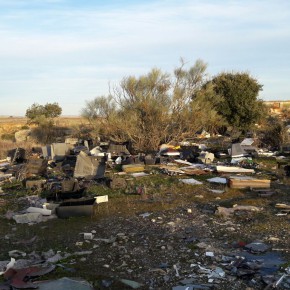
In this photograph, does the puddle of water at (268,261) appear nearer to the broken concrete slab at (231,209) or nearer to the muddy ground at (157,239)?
the muddy ground at (157,239)

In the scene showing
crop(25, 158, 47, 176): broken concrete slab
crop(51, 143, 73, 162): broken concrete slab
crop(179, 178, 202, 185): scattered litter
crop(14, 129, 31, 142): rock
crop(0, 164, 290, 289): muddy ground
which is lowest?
crop(0, 164, 290, 289): muddy ground

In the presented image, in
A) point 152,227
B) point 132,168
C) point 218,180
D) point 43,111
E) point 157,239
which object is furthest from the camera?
point 43,111

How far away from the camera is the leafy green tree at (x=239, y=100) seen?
2330 cm

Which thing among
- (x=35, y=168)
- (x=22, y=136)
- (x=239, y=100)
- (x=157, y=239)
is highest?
(x=239, y=100)

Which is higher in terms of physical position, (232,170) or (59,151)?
(59,151)

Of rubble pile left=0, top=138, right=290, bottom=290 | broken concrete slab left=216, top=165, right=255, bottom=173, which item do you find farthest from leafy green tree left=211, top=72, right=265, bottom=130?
broken concrete slab left=216, top=165, right=255, bottom=173

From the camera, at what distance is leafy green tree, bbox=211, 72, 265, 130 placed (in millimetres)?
23297

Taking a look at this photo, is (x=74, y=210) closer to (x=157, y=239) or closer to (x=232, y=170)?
(x=157, y=239)

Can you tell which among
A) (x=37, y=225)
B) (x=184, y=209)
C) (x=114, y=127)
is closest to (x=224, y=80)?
(x=114, y=127)

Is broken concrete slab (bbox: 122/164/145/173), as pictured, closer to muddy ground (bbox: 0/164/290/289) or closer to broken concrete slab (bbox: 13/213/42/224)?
muddy ground (bbox: 0/164/290/289)

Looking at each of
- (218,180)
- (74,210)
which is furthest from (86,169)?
(74,210)

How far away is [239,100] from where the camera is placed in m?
23.4

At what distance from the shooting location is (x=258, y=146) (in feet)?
60.1

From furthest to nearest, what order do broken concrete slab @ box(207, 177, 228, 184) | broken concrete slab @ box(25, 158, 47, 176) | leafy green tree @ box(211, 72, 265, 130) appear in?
leafy green tree @ box(211, 72, 265, 130) < broken concrete slab @ box(25, 158, 47, 176) < broken concrete slab @ box(207, 177, 228, 184)
